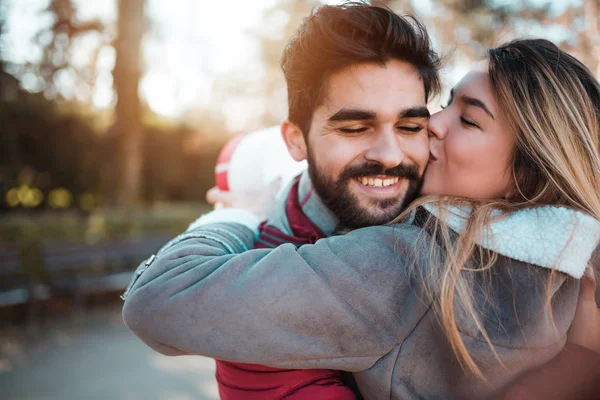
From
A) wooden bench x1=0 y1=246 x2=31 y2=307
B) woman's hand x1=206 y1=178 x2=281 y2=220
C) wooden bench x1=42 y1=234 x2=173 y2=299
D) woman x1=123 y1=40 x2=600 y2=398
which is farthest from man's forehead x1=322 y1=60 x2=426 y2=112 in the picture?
wooden bench x1=42 y1=234 x2=173 y2=299

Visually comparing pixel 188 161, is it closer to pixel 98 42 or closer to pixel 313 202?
pixel 98 42

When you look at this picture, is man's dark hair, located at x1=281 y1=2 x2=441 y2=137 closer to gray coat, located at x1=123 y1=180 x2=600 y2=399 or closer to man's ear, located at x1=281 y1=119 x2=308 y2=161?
man's ear, located at x1=281 y1=119 x2=308 y2=161

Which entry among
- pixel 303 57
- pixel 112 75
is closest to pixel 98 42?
pixel 112 75

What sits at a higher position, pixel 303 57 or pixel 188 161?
pixel 303 57

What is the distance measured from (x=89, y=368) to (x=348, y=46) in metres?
4.62

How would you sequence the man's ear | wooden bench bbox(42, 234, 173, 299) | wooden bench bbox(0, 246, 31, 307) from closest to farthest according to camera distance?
the man's ear → wooden bench bbox(0, 246, 31, 307) → wooden bench bbox(42, 234, 173, 299)

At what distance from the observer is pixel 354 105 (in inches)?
71.9

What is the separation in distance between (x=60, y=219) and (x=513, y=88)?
6.80 metres

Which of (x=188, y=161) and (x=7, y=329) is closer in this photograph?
(x=7, y=329)

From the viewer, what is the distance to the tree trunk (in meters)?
9.02

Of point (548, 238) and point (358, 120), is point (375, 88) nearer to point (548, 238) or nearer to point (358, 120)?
point (358, 120)

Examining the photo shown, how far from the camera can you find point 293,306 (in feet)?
4.52

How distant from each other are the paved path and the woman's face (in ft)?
12.3

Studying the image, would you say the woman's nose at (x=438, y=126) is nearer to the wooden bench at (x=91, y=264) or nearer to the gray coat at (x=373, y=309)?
the gray coat at (x=373, y=309)
